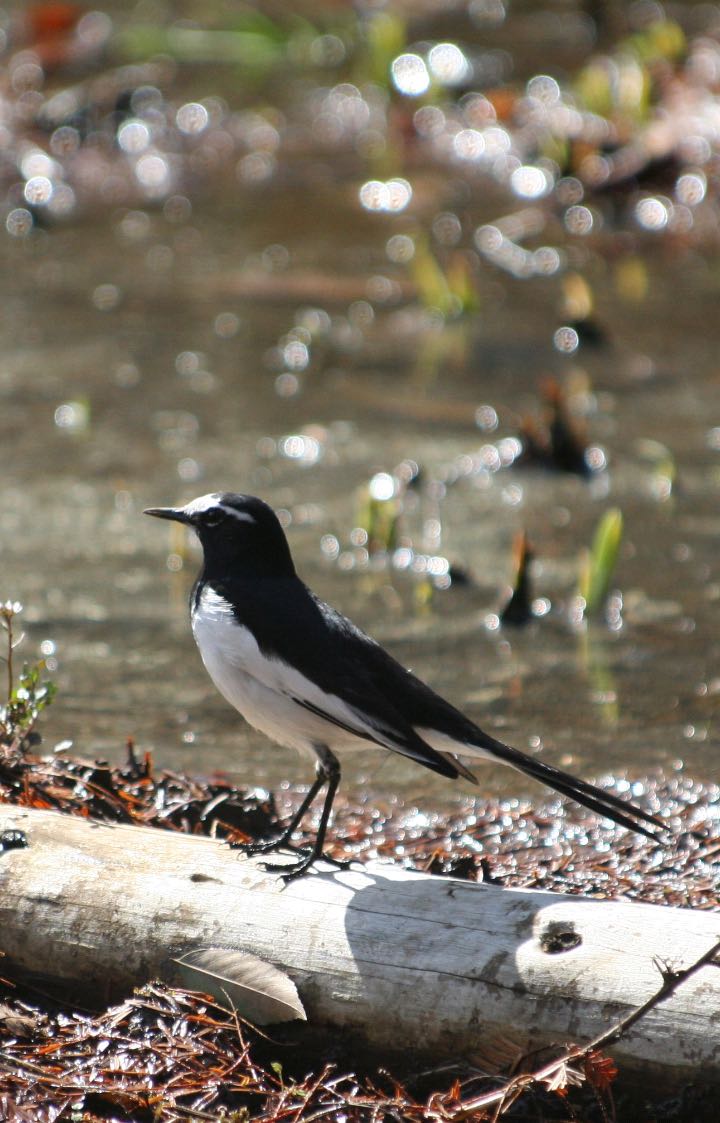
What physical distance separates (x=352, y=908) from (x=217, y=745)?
194 cm

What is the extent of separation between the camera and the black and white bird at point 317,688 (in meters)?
3.94

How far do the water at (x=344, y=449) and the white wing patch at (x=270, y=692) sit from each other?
1013 mm

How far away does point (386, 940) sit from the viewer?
136 inches

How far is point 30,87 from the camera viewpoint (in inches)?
569

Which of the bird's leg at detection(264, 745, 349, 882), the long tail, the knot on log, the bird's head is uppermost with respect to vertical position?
the bird's head

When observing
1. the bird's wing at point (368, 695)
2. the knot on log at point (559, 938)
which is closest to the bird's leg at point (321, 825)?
the bird's wing at point (368, 695)

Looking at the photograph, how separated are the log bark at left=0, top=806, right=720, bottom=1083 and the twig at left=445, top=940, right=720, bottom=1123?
0.22 feet

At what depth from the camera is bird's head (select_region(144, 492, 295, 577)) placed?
4449 millimetres

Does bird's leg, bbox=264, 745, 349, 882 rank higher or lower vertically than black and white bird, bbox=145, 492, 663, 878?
lower

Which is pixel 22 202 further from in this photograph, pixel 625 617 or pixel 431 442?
pixel 625 617

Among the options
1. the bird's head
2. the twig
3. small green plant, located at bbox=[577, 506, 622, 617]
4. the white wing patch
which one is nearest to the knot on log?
the twig

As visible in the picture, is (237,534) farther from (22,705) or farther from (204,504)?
(22,705)

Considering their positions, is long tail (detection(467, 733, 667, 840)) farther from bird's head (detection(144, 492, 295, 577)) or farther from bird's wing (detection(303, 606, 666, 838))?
bird's head (detection(144, 492, 295, 577))

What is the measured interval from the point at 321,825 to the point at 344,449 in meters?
4.45
